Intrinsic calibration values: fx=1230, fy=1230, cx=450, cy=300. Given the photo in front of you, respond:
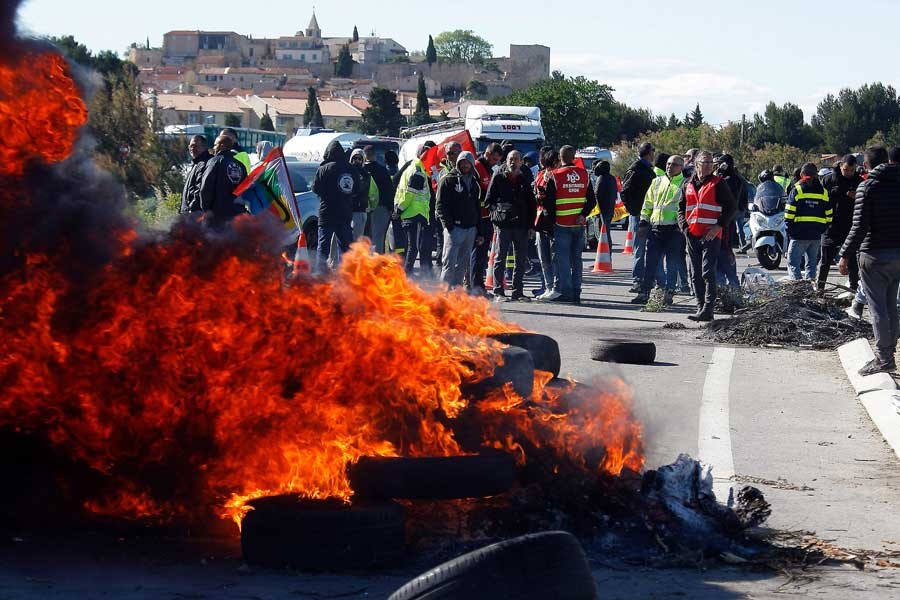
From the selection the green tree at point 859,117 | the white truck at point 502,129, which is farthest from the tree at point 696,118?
the white truck at point 502,129

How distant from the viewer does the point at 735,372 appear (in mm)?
11953

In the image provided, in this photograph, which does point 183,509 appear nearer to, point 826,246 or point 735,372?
point 735,372

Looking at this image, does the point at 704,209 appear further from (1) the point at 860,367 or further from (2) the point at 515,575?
(2) the point at 515,575

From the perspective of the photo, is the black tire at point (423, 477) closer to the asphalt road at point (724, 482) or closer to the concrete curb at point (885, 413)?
the asphalt road at point (724, 482)

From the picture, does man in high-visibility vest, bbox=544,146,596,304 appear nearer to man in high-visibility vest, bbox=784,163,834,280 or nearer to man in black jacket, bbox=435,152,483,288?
man in black jacket, bbox=435,152,483,288

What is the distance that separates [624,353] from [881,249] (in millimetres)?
2592

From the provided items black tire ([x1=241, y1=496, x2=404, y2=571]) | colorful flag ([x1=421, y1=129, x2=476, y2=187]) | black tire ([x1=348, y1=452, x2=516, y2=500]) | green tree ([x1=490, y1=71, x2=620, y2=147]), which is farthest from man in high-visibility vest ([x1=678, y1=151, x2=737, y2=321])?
green tree ([x1=490, y1=71, x2=620, y2=147])

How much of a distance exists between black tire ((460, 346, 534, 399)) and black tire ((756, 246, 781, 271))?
18.4m

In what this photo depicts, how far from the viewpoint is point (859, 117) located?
7338cm

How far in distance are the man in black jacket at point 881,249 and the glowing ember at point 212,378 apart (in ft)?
18.1

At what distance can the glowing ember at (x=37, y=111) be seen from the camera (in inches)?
240

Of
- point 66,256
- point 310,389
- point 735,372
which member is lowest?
point 735,372

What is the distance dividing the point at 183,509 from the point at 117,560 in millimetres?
528

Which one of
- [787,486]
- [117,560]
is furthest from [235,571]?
[787,486]
